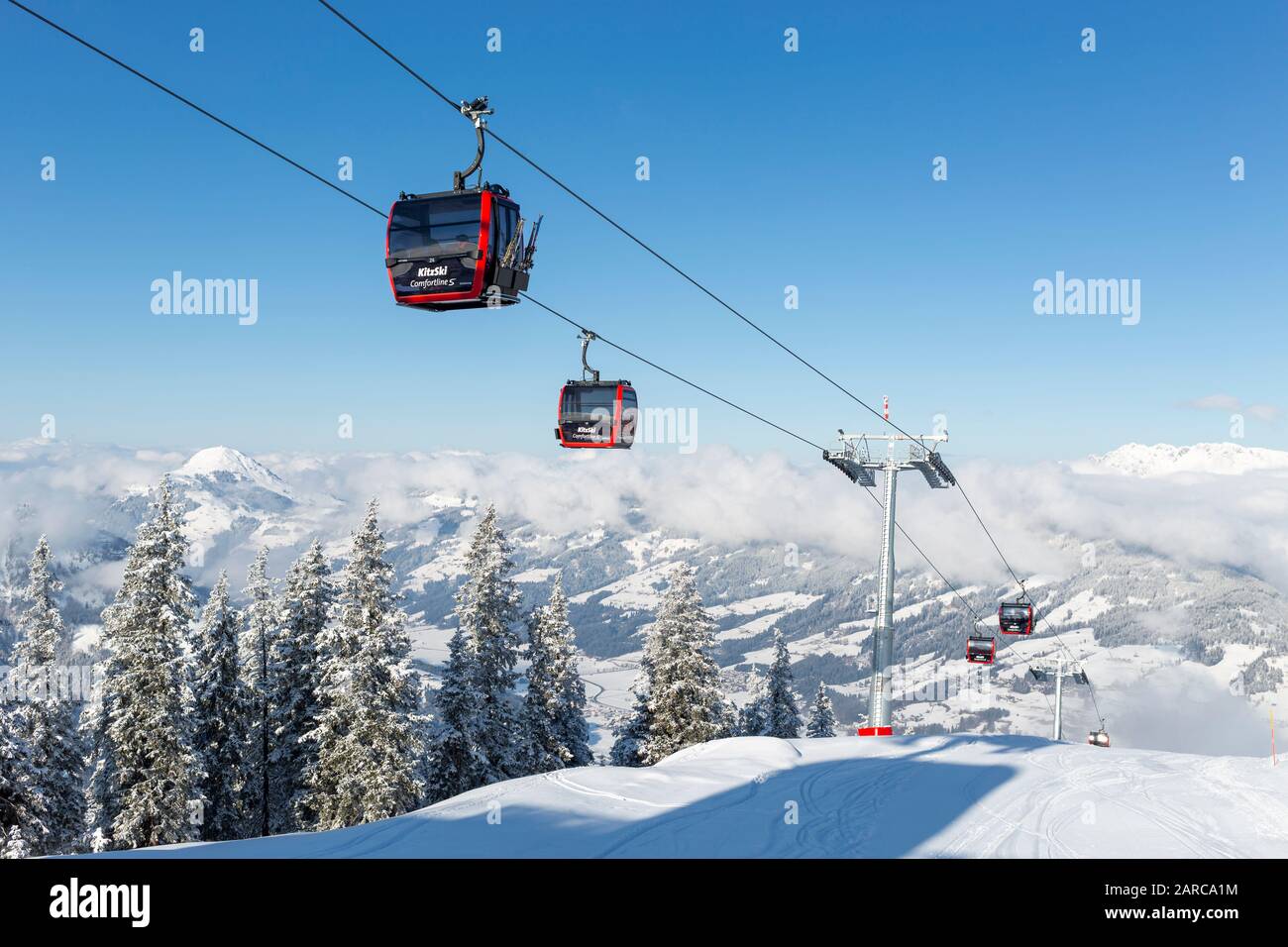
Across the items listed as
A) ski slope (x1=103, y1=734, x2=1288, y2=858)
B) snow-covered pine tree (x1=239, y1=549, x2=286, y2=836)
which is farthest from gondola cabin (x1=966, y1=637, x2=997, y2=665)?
snow-covered pine tree (x1=239, y1=549, x2=286, y2=836)

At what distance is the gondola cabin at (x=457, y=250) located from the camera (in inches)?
487

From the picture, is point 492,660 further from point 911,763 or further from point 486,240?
point 486,240

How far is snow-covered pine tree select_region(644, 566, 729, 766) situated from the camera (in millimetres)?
39875

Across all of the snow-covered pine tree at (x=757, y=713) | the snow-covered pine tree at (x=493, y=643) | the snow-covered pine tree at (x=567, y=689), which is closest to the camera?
the snow-covered pine tree at (x=493, y=643)

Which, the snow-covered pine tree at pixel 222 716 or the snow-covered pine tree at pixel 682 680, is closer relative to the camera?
the snow-covered pine tree at pixel 222 716

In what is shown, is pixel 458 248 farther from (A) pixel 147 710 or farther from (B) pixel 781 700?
(B) pixel 781 700

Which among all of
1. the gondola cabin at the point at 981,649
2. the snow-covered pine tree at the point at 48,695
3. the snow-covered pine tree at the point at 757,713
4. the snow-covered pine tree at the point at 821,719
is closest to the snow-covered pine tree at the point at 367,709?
the snow-covered pine tree at the point at 48,695

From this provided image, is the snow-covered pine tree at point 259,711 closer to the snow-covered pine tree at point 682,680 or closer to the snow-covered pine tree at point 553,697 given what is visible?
the snow-covered pine tree at point 553,697

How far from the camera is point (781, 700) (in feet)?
155

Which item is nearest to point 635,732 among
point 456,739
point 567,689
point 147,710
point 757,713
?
point 567,689
